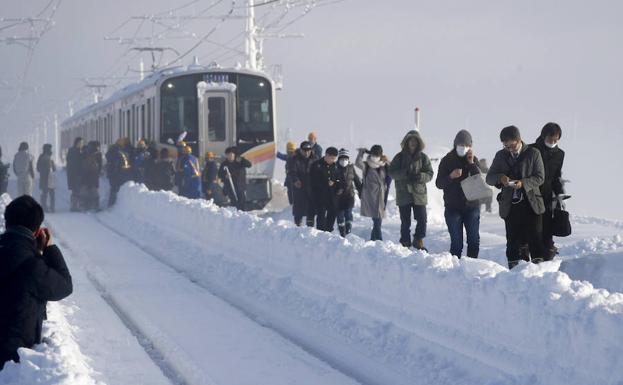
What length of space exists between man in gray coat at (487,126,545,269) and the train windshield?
14.3 m

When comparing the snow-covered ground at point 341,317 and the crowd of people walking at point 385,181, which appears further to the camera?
the crowd of people walking at point 385,181

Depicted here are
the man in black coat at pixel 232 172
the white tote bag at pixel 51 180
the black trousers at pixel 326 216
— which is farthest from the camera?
the white tote bag at pixel 51 180

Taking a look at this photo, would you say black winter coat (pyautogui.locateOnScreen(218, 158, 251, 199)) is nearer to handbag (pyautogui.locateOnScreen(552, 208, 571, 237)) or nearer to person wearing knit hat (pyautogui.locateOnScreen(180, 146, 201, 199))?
person wearing knit hat (pyautogui.locateOnScreen(180, 146, 201, 199))

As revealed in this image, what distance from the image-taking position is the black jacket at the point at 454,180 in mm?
10555

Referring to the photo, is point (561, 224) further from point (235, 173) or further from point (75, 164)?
point (75, 164)

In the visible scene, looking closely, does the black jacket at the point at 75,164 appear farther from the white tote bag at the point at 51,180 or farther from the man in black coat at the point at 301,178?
the man in black coat at the point at 301,178

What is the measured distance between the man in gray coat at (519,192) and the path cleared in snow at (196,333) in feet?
8.21

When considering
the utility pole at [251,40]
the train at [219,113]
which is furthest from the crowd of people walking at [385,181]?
the utility pole at [251,40]

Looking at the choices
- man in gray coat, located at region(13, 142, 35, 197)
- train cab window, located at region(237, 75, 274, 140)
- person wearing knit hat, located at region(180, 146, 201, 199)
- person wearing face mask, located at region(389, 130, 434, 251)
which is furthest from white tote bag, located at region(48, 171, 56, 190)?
person wearing face mask, located at region(389, 130, 434, 251)

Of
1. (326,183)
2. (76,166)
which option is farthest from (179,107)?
(326,183)

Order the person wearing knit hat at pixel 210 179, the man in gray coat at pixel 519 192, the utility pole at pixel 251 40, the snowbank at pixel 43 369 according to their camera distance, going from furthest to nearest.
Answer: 1. the utility pole at pixel 251 40
2. the person wearing knit hat at pixel 210 179
3. the man in gray coat at pixel 519 192
4. the snowbank at pixel 43 369

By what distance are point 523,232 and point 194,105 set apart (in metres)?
14.9

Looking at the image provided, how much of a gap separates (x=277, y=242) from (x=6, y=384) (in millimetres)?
6031

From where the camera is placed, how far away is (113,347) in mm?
7906
